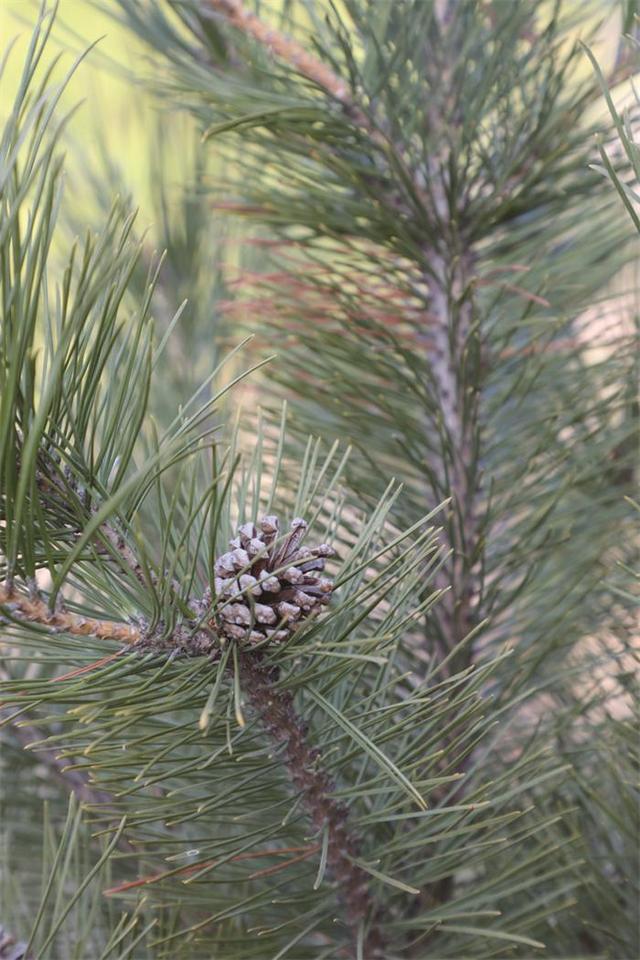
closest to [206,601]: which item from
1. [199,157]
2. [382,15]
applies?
[382,15]

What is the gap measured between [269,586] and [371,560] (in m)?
0.03

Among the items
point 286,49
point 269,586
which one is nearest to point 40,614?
point 269,586

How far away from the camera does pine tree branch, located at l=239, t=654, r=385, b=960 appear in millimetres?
274

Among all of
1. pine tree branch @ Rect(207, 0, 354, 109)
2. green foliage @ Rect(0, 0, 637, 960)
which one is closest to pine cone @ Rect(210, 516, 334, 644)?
green foliage @ Rect(0, 0, 637, 960)

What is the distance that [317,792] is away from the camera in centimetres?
30

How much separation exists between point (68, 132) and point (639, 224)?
1.81 feet

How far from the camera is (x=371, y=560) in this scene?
26 cm

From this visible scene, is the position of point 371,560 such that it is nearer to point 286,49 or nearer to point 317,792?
point 317,792

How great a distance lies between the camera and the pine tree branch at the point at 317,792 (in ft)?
0.90

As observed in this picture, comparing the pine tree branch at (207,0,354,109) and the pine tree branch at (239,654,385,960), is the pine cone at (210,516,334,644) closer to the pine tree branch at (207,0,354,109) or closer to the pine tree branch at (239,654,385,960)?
the pine tree branch at (239,654,385,960)

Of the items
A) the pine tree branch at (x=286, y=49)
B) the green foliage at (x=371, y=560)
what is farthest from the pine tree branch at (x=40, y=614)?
the pine tree branch at (x=286, y=49)

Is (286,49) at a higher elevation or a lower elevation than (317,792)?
higher

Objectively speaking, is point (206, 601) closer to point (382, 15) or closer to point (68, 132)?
point (382, 15)

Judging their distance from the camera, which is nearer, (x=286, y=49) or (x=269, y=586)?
(x=269, y=586)
